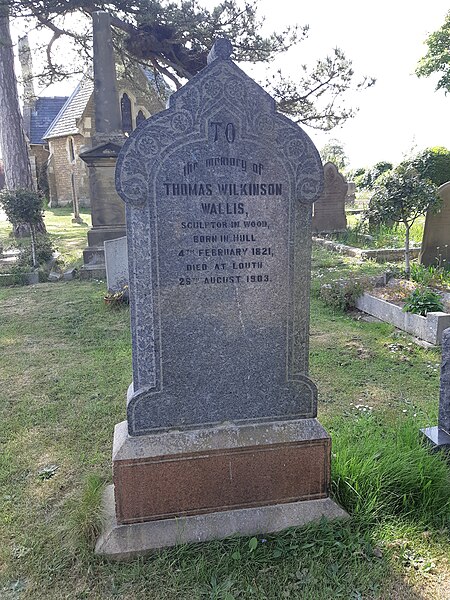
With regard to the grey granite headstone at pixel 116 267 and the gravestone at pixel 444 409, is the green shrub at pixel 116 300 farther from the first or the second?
the gravestone at pixel 444 409

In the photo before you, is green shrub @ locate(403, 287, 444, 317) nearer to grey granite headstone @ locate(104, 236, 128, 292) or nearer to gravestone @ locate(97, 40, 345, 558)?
gravestone @ locate(97, 40, 345, 558)

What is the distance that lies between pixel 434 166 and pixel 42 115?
A: 93.9ft

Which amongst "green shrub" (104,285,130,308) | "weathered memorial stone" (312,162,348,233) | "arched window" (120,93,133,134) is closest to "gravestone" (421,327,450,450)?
"green shrub" (104,285,130,308)

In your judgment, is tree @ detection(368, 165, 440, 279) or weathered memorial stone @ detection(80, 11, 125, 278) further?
weathered memorial stone @ detection(80, 11, 125, 278)

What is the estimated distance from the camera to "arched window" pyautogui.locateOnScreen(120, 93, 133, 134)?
80.9 feet

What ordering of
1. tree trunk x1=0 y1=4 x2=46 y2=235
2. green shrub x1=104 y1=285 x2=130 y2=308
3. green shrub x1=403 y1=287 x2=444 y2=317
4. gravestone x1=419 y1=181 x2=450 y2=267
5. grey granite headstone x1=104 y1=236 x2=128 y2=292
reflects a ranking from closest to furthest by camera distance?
green shrub x1=403 y1=287 x2=444 y2=317 < green shrub x1=104 y1=285 x2=130 y2=308 < grey granite headstone x1=104 y1=236 x2=128 y2=292 < gravestone x1=419 y1=181 x2=450 y2=267 < tree trunk x1=0 y1=4 x2=46 y2=235

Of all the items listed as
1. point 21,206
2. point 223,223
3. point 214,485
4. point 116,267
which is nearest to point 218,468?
point 214,485

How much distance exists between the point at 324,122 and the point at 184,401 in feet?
36.6

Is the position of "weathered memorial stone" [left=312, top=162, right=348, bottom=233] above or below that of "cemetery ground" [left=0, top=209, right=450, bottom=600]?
above

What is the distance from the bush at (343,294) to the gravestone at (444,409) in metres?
3.68

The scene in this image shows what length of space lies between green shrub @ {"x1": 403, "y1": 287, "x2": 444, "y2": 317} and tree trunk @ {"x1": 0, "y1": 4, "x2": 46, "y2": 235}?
11.4m

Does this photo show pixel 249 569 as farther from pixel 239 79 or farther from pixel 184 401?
pixel 239 79

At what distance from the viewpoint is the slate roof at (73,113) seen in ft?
86.8

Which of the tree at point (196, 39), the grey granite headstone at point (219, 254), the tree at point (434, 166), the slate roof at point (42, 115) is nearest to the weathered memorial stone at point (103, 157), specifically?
the tree at point (196, 39)
